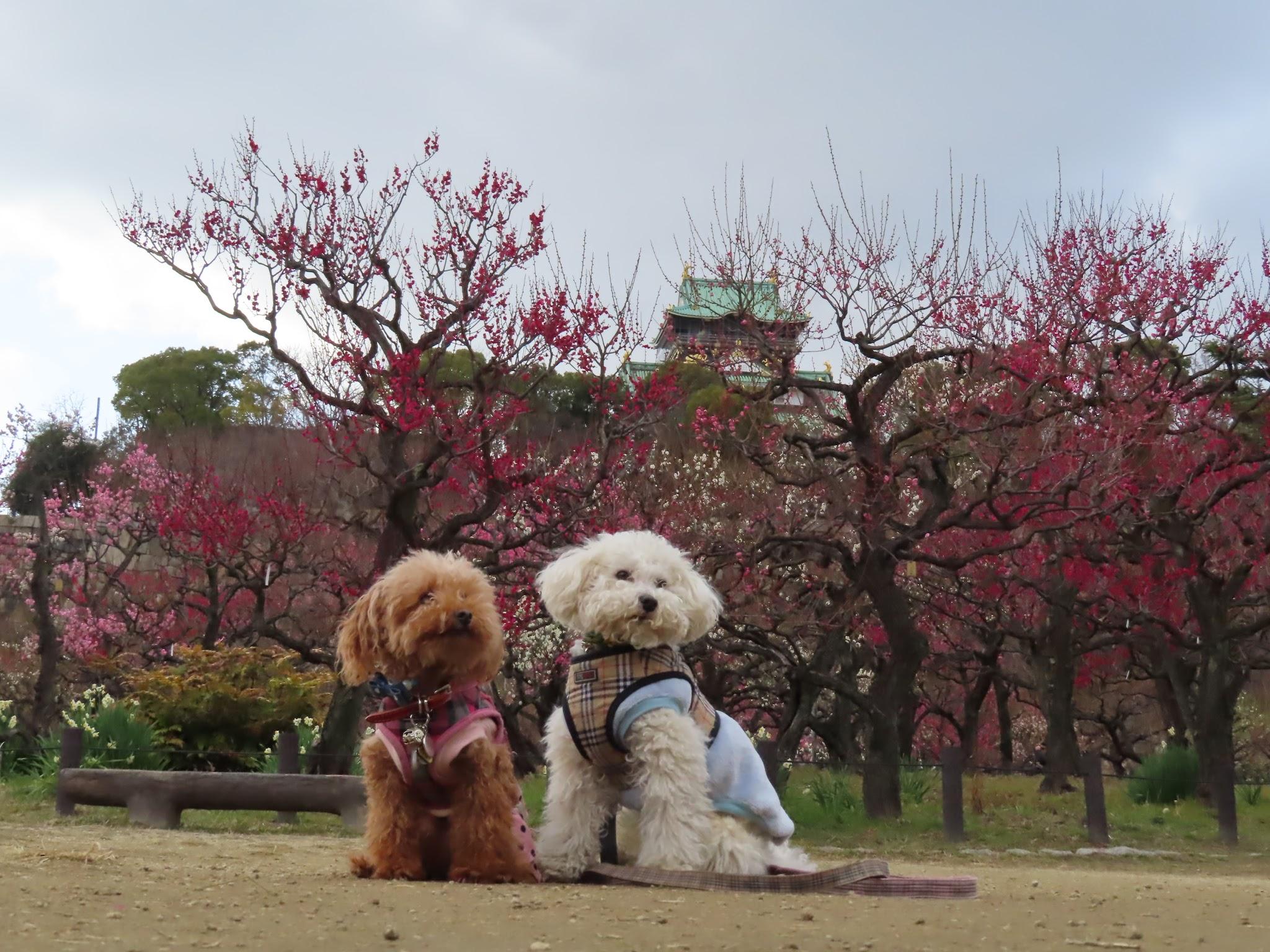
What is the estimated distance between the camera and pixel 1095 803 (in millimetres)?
11281

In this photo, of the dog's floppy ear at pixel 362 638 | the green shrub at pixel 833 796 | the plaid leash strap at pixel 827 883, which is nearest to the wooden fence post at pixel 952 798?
the green shrub at pixel 833 796

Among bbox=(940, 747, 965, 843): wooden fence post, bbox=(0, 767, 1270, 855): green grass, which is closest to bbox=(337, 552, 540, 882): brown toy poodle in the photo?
bbox=(0, 767, 1270, 855): green grass

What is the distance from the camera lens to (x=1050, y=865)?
978 centimetres

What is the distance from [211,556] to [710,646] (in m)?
6.80

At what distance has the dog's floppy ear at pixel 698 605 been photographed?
16.2ft

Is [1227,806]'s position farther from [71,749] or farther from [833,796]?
[71,749]

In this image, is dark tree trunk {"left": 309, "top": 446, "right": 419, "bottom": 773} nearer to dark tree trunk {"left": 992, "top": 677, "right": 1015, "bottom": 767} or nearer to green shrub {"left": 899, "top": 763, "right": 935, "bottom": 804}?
green shrub {"left": 899, "top": 763, "right": 935, "bottom": 804}

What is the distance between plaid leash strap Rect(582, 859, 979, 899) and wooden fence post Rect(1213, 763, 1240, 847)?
846 cm

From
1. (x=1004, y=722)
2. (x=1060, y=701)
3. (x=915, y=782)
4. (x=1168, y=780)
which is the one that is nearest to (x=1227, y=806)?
(x=1168, y=780)

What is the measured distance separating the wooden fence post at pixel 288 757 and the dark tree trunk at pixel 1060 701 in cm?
921

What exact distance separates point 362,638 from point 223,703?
7.19 meters

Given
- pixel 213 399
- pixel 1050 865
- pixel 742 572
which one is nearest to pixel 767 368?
pixel 742 572

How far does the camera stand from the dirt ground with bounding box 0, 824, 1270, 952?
3311mm

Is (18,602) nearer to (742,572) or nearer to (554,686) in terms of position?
(554,686)
